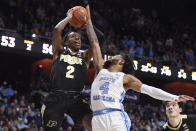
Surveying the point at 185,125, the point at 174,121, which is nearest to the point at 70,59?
the point at 174,121

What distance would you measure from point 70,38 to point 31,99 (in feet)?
28.3

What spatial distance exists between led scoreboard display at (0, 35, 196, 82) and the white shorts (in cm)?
877

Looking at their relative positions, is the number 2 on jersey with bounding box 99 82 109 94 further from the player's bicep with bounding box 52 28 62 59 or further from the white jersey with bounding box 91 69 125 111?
the player's bicep with bounding box 52 28 62 59

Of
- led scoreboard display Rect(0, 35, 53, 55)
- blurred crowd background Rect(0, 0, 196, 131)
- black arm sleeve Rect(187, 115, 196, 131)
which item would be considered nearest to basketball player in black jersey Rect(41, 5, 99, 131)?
black arm sleeve Rect(187, 115, 196, 131)

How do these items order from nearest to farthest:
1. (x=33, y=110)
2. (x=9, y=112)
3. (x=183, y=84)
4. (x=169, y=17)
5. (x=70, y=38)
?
(x=70, y=38), (x=9, y=112), (x=33, y=110), (x=183, y=84), (x=169, y=17)

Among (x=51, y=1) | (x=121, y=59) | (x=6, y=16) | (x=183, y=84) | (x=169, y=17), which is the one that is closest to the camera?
(x=121, y=59)

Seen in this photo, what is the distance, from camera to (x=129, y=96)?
18.0 meters

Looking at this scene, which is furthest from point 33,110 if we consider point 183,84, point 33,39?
point 183,84

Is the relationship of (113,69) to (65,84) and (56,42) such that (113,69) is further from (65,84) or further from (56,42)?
(56,42)

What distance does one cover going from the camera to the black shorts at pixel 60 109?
555cm

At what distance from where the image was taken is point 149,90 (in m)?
4.55

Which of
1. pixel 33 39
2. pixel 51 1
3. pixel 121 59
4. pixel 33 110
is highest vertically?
pixel 51 1

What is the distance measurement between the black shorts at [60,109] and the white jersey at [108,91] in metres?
0.83

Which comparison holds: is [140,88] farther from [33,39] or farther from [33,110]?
[33,39]
